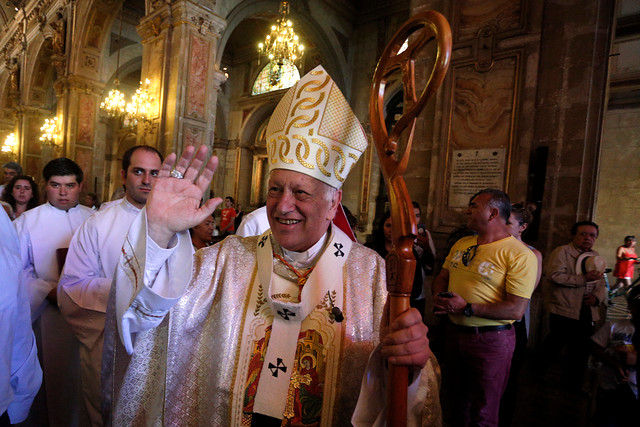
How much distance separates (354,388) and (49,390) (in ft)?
8.26

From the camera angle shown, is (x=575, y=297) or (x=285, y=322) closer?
(x=285, y=322)

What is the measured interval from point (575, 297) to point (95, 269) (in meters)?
4.54

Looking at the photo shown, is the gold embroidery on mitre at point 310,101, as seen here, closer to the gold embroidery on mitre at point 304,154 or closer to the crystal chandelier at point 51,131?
the gold embroidery on mitre at point 304,154

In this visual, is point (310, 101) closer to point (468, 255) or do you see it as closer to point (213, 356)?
point (213, 356)

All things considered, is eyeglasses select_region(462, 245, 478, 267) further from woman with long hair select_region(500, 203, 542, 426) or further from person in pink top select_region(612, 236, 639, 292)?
person in pink top select_region(612, 236, 639, 292)

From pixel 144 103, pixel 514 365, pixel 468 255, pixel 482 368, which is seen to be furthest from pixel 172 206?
pixel 144 103

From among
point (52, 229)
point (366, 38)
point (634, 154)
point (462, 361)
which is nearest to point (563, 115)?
point (462, 361)

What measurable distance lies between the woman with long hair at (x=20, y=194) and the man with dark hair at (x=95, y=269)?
7.23 feet

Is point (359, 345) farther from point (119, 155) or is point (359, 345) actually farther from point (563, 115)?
point (119, 155)

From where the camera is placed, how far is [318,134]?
4.79 feet

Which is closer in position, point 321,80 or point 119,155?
point 321,80

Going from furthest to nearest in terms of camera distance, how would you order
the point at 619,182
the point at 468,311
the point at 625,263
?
1. the point at 619,182
2. the point at 625,263
3. the point at 468,311

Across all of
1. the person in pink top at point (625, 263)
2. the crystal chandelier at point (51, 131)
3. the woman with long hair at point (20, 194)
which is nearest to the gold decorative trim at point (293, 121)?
the woman with long hair at point (20, 194)

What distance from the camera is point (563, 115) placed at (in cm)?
401
